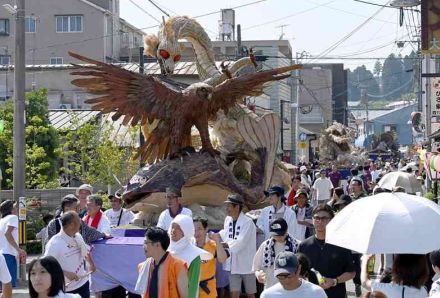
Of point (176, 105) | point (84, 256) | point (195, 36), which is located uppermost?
point (195, 36)

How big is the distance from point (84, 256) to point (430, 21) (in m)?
14.4

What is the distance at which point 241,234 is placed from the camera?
12.6 metres

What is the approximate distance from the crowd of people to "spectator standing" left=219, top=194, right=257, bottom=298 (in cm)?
1

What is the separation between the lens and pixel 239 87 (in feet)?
55.6

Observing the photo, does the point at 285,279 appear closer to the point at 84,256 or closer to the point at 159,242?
the point at 159,242

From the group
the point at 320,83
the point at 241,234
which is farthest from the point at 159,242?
the point at 320,83

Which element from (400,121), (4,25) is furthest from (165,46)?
(400,121)

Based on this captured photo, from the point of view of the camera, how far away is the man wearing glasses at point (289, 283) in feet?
24.2

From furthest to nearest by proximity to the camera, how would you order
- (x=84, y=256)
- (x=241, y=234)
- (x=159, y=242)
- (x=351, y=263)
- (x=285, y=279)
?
(x=241, y=234)
(x=84, y=256)
(x=351, y=263)
(x=159, y=242)
(x=285, y=279)

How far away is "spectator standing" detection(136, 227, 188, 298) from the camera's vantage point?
8.42 metres

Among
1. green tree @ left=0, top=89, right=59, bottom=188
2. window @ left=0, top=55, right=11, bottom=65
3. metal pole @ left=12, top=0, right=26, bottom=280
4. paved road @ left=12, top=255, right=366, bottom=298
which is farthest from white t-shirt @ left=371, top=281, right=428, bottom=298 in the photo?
window @ left=0, top=55, right=11, bottom=65

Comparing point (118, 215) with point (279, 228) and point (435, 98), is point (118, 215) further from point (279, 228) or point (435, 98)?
point (435, 98)

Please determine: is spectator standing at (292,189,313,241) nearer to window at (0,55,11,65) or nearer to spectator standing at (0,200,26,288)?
spectator standing at (0,200,26,288)

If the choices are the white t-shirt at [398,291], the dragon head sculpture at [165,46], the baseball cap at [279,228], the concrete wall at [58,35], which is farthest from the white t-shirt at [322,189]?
the concrete wall at [58,35]
